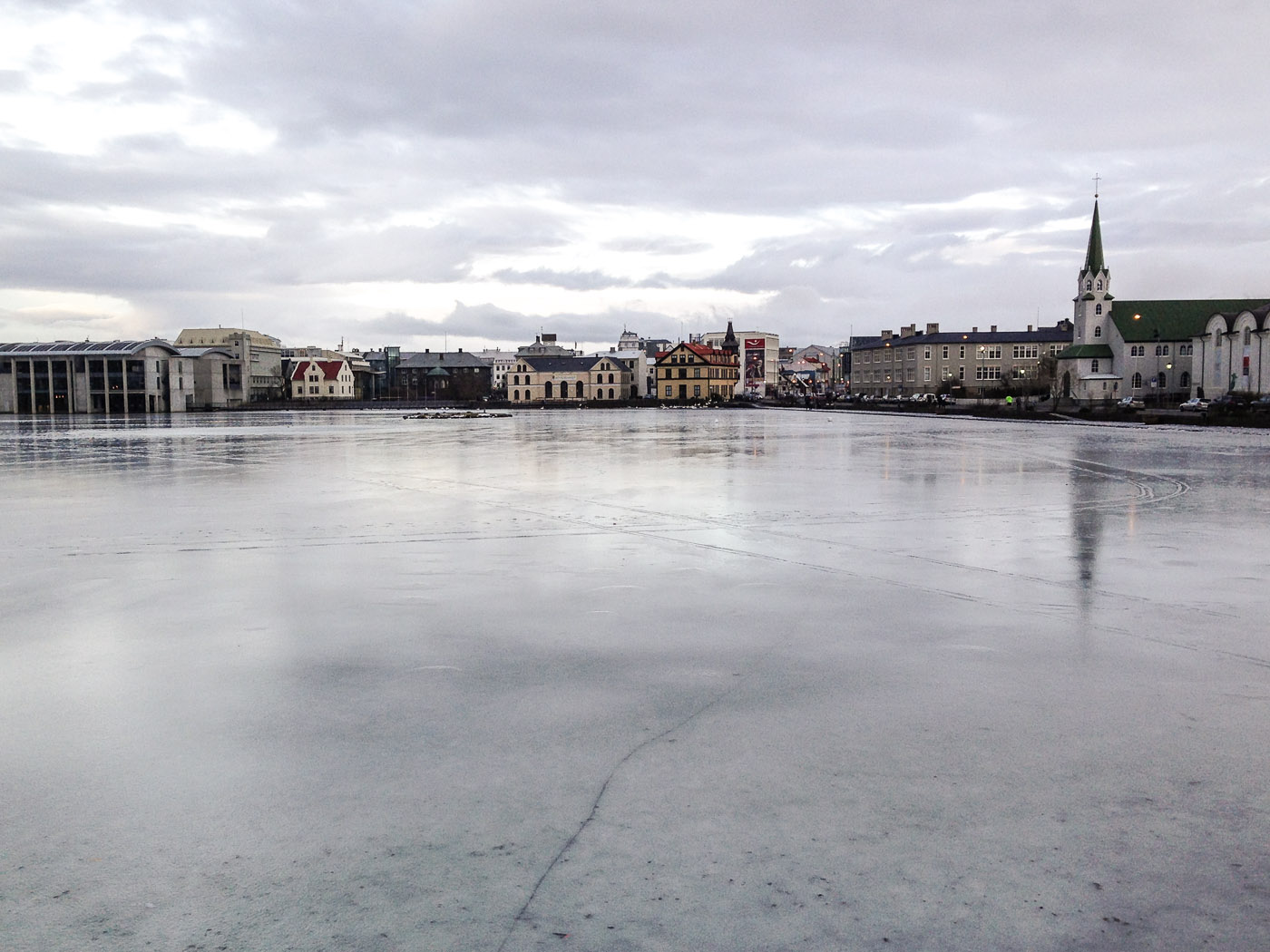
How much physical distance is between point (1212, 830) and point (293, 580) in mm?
8355

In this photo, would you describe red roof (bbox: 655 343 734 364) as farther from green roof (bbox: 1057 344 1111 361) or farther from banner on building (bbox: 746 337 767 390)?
green roof (bbox: 1057 344 1111 361)

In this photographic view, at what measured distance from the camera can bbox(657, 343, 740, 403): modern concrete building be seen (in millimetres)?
138750

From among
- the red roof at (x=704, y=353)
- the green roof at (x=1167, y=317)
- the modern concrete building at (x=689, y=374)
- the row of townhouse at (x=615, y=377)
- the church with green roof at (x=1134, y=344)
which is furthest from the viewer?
the row of townhouse at (x=615, y=377)

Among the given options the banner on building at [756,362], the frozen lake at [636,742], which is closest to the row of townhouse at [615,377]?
the banner on building at [756,362]

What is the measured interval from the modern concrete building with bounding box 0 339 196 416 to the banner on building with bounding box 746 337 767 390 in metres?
112

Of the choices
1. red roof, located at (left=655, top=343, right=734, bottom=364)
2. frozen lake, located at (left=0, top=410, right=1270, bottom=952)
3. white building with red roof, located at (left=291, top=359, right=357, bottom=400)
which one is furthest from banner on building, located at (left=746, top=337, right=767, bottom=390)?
frozen lake, located at (left=0, top=410, right=1270, bottom=952)

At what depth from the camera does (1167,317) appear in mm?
106125

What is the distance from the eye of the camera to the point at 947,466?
24031 millimetres

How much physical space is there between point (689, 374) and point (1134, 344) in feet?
192

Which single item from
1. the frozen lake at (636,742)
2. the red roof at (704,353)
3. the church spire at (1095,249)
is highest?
the church spire at (1095,249)

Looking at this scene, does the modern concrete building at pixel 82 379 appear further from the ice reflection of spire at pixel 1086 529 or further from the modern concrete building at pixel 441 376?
the ice reflection of spire at pixel 1086 529

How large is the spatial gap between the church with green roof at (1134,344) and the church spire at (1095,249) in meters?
0.10

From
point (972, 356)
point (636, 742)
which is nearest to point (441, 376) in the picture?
point (972, 356)

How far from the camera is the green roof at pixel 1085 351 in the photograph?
109m
